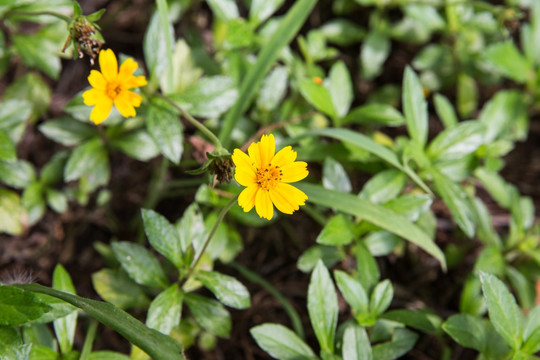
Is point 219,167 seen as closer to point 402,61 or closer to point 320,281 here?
point 320,281

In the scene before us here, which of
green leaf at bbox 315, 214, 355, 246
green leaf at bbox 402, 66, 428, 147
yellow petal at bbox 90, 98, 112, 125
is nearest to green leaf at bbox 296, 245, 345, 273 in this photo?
green leaf at bbox 315, 214, 355, 246

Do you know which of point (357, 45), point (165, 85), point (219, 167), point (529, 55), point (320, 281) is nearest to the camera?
point (219, 167)

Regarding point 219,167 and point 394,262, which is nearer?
point 219,167

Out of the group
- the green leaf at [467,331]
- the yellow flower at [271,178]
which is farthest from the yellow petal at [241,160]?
the green leaf at [467,331]

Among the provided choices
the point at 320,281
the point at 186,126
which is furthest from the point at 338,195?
the point at 186,126

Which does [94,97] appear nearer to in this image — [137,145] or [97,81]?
[97,81]

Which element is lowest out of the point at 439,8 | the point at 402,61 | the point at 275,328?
the point at 275,328

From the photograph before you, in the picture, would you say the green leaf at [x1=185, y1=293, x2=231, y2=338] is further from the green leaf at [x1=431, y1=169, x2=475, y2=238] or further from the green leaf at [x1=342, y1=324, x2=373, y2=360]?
the green leaf at [x1=431, y1=169, x2=475, y2=238]

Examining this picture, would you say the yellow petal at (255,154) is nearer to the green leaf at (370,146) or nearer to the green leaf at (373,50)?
the green leaf at (370,146)
